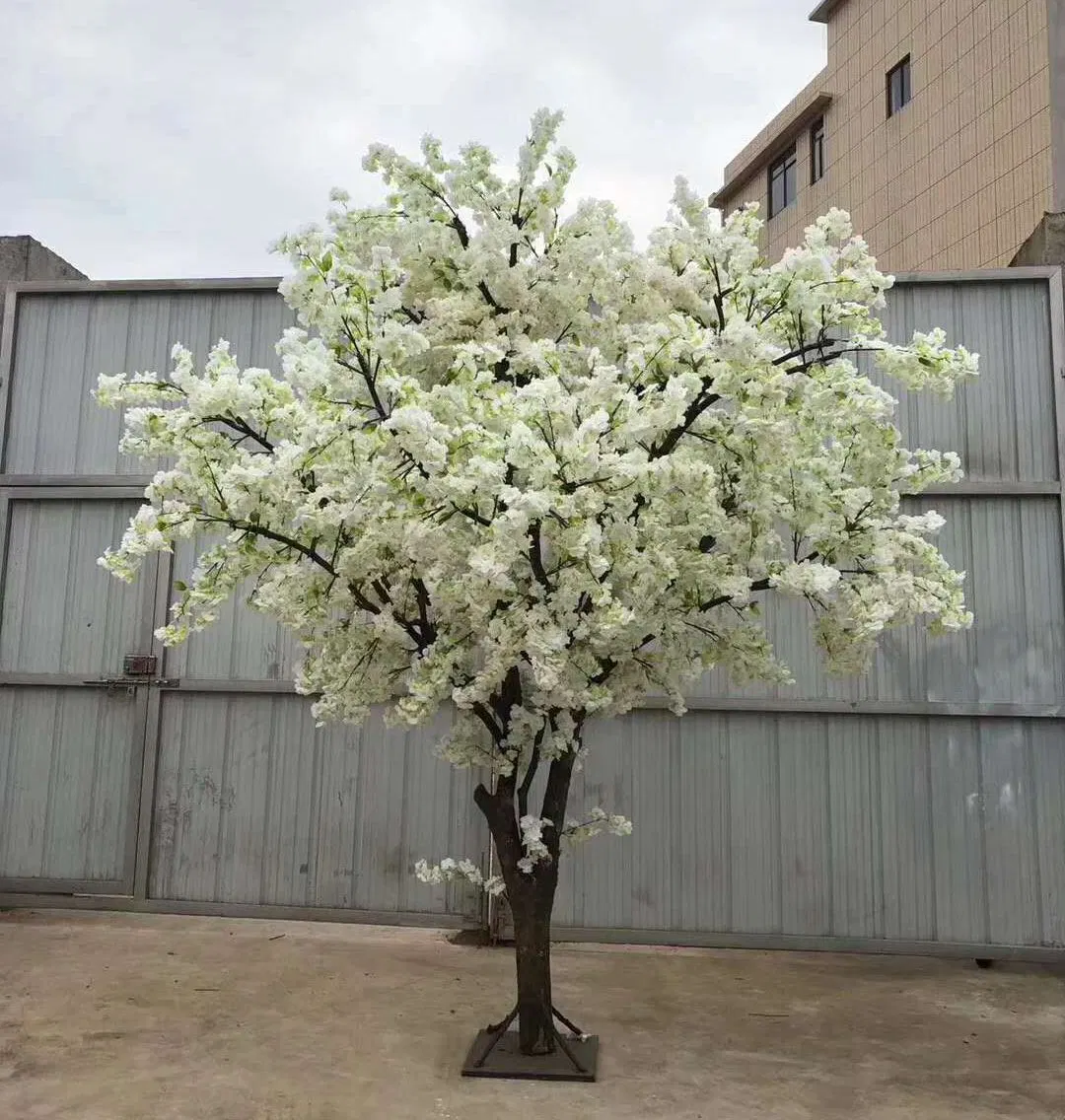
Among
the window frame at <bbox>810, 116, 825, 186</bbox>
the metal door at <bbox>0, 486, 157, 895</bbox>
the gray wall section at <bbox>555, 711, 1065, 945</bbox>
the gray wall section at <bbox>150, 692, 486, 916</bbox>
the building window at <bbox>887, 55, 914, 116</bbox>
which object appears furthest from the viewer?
the window frame at <bbox>810, 116, 825, 186</bbox>

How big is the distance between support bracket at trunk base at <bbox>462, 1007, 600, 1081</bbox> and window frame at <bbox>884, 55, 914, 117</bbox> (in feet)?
54.4

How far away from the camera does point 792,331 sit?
14.1 feet

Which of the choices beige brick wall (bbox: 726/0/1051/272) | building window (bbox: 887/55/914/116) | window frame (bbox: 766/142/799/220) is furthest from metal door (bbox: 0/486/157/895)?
window frame (bbox: 766/142/799/220)

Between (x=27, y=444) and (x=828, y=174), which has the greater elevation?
(x=828, y=174)

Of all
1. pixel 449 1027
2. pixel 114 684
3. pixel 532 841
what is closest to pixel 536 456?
pixel 532 841

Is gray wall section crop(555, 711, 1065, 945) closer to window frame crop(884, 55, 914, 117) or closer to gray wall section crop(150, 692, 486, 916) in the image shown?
gray wall section crop(150, 692, 486, 916)

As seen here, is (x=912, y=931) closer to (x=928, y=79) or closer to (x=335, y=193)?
(x=335, y=193)

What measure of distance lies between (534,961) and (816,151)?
19200mm

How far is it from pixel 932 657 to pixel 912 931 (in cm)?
177

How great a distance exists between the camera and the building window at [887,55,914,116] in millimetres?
17188

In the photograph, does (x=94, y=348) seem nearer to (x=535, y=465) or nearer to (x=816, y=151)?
(x=535, y=465)

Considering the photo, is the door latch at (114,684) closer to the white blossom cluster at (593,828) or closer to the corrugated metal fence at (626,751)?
the corrugated metal fence at (626,751)

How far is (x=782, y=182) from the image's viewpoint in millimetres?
21844

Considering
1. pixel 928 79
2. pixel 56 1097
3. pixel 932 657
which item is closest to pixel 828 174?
pixel 928 79
